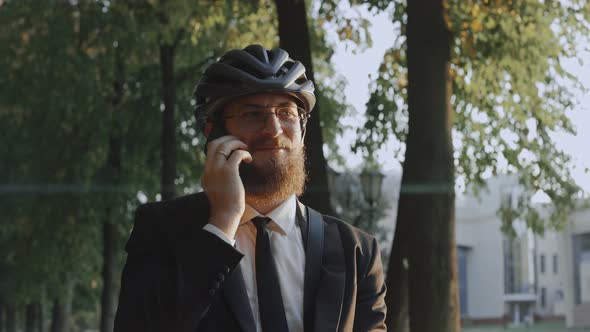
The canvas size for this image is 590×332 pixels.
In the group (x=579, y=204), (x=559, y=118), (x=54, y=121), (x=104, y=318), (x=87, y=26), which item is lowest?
(x=104, y=318)

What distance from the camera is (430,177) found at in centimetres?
912

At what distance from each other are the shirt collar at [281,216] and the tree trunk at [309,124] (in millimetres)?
6356

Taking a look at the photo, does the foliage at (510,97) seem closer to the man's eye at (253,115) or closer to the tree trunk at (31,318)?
the man's eye at (253,115)

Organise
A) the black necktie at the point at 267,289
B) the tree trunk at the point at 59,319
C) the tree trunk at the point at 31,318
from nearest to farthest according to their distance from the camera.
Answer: the black necktie at the point at 267,289
the tree trunk at the point at 59,319
the tree trunk at the point at 31,318

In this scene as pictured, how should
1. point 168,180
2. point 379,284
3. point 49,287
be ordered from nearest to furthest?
1. point 379,284
2. point 168,180
3. point 49,287

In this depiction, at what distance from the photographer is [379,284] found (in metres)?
2.99

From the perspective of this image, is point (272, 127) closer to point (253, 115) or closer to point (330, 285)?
point (253, 115)

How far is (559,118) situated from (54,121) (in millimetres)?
12937

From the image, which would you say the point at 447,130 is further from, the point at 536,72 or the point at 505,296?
the point at 505,296

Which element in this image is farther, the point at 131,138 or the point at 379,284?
the point at 131,138

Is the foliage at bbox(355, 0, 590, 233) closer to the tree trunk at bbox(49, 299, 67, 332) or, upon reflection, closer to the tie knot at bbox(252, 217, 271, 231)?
the tie knot at bbox(252, 217, 271, 231)

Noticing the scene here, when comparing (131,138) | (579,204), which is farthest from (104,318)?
(579,204)

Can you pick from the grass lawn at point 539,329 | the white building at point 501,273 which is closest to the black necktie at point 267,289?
the grass lawn at point 539,329

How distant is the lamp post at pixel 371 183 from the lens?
17125mm
